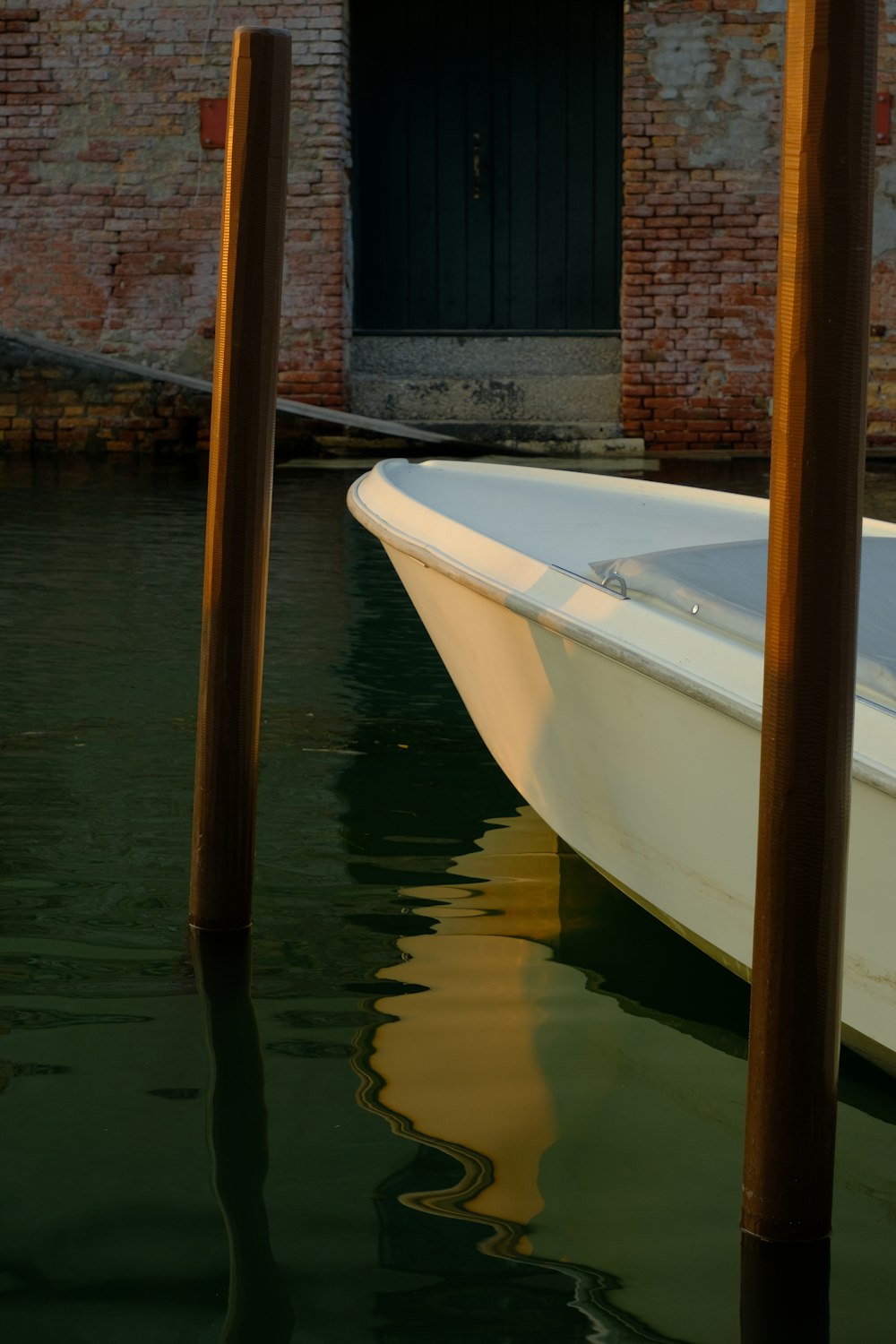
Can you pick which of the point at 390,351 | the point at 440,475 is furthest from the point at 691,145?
the point at 440,475

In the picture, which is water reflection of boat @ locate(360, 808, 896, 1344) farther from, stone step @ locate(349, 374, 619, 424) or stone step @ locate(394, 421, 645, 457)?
stone step @ locate(349, 374, 619, 424)

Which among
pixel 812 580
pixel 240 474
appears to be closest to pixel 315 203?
pixel 240 474

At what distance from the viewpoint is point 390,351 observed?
10.7m

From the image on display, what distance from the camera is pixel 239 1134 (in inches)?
72.4

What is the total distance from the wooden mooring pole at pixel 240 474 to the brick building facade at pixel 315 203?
826 centimetres

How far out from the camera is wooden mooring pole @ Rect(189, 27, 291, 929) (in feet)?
7.24

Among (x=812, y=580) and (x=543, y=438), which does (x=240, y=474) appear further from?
(x=543, y=438)

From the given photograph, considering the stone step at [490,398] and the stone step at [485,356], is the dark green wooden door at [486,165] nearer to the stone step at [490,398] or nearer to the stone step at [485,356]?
the stone step at [485,356]

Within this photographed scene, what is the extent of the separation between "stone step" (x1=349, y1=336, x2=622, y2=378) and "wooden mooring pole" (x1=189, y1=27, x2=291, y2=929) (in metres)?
8.35

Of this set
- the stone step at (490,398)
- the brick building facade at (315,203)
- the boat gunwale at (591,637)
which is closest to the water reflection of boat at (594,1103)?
the boat gunwale at (591,637)

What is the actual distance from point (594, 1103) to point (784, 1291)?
414 millimetres

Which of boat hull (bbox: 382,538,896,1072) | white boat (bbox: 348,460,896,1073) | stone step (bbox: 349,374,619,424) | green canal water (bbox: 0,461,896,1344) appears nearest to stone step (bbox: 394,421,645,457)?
stone step (bbox: 349,374,619,424)

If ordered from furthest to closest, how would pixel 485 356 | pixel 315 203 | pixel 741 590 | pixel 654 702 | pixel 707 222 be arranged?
pixel 485 356
pixel 315 203
pixel 707 222
pixel 741 590
pixel 654 702

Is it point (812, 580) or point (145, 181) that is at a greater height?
point (145, 181)
